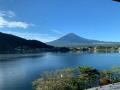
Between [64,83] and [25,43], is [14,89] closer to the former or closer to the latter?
[64,83]

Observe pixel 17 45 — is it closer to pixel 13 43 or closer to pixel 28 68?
pixel 13 43

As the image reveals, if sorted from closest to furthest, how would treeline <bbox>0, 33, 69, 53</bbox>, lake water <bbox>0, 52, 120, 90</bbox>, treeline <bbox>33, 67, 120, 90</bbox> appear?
1. treeline <bbox>33, 67, 120, 90</bbox>
2. lake water <bbox>0, 52, 120, 90</bbox>
3. treeline <bbox>0, 33, 69, 53</bbox>

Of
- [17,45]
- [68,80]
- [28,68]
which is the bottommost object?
[28,68]

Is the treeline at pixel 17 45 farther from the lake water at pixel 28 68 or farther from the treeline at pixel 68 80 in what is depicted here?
the treeline at pixel 68 80

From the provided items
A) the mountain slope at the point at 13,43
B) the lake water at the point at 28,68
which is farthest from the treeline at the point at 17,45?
the lake water at the point at 28,68

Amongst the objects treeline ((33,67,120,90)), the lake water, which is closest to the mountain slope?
the lake water

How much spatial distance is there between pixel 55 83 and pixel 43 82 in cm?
111

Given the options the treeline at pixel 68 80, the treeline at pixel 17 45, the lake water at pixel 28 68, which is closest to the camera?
the treeline at pixel 68 80

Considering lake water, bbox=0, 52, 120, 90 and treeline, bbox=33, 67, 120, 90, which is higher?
treeline, bbox=33, 67, 120, 90

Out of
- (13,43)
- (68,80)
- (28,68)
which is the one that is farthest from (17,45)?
(68,80)

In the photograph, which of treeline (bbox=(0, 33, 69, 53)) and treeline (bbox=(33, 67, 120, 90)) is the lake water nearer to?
treeline (bbox=(33, 67, 120, 90))

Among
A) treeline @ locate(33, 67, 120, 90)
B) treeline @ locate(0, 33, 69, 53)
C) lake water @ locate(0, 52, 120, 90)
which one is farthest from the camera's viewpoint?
treeline @ locate(0, 33, 69, 53)

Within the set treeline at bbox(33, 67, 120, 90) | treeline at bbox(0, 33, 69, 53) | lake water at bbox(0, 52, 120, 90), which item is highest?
treeline at bbox(0, 33, 69, 53)

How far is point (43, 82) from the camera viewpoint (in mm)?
17516
